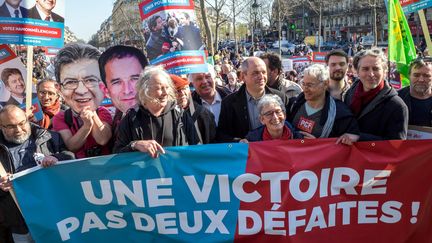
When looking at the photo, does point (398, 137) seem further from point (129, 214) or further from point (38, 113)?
point (38, 113)

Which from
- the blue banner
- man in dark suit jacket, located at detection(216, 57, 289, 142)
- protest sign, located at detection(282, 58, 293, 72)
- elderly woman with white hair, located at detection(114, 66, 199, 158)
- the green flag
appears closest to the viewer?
elderly woman with white hair, located at detection(114, 66, 199, 158)

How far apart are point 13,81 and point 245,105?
2456 mm

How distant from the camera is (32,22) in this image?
148 inches

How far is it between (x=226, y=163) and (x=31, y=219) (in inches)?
64.8

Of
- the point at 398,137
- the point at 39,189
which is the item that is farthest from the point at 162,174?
the point at 398,137

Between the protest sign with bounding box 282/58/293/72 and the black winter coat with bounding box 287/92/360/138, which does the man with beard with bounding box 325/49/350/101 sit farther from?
the protest sign with bounding box 282/58/293/72

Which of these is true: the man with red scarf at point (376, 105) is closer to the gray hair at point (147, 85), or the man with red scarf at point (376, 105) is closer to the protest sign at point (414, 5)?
the gray hair at point (147, 85)

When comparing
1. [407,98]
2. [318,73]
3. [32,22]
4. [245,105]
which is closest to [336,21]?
[407,98]

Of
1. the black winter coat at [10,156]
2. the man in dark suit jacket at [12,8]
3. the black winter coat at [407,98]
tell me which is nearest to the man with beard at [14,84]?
the man in dark suit jacket at [12,8]

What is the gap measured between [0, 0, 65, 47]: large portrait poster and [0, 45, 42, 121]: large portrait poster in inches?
19.3

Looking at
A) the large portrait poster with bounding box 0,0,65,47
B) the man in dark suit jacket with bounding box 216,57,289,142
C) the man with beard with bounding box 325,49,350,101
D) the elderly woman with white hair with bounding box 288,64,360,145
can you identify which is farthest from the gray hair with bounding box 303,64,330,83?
the large portrait poster with bounding box 0,0,65,47

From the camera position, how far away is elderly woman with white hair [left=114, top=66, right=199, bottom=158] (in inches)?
122

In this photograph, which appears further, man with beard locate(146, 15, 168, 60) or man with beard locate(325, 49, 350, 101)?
man with beard locate(325, 49, 350, 101)

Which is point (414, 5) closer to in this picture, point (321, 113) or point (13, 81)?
point (321, 113)
